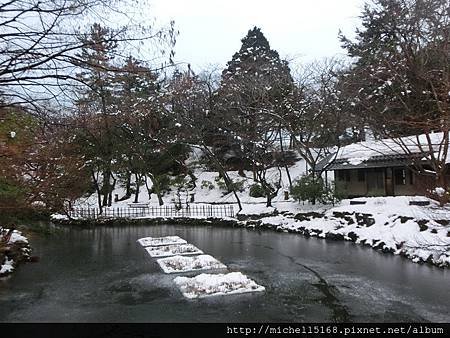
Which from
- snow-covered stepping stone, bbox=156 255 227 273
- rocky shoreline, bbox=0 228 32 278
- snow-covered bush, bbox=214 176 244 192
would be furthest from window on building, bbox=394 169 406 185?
rocky shoreline, bbox=0 228 32 278

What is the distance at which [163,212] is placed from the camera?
80.5 feet

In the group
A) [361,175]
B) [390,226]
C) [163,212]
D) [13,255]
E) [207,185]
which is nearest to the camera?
[13,255]

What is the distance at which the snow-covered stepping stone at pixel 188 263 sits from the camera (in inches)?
396

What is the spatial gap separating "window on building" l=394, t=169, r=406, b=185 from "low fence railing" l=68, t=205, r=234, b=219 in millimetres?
9284

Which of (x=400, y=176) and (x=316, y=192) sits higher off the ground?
(x=400, y=176)

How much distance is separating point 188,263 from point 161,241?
4.89m

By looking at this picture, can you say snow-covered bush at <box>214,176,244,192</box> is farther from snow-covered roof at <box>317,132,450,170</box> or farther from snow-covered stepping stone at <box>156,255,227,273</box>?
snow-covered stepping stone at <box>156,255,227,273</box>

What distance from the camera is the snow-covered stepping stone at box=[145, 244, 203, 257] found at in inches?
485

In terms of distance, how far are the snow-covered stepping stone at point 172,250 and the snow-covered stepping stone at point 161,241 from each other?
2.47 feet

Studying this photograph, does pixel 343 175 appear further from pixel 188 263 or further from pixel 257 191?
pixel 188 263

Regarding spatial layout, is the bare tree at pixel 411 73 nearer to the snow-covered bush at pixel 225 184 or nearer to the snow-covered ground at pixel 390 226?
the snow-covered ground at pixel 390 226

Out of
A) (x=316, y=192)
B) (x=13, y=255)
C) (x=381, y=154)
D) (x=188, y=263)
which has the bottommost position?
(x=188, y=263)

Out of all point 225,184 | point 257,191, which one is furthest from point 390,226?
point 225,184

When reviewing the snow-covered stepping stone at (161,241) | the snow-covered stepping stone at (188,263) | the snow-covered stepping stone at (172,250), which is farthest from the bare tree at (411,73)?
the snow-covered stepping stone at (161,241)
